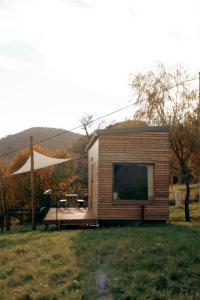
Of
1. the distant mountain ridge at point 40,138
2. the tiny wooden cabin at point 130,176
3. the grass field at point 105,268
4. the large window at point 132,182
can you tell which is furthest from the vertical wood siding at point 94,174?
the distant mountain ridge at point 40,138

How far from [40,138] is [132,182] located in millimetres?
114156

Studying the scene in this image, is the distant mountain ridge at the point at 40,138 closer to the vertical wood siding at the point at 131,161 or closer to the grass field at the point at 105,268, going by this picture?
the vertical wood siding at the point at 131,161

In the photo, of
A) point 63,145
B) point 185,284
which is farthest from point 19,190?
point 63,145

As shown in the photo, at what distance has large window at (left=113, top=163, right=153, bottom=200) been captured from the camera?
16.9 metres

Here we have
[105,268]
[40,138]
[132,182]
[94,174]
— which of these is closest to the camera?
[105,268]

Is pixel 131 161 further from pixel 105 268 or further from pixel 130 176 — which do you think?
pixel 105 268

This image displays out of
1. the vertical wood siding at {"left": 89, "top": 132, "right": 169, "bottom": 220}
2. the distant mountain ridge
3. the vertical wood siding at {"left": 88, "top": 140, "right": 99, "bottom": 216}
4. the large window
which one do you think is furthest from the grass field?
the distant mountain ridge

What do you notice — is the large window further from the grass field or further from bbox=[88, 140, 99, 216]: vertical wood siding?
the grass field

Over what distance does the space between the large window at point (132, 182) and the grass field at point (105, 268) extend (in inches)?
157

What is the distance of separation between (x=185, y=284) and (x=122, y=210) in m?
8.64

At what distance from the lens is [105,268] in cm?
955

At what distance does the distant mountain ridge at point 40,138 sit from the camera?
4758 inches

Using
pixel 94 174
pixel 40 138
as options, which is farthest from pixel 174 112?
pixel 40 138

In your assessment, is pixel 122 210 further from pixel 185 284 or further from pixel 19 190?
pixel 19 190
